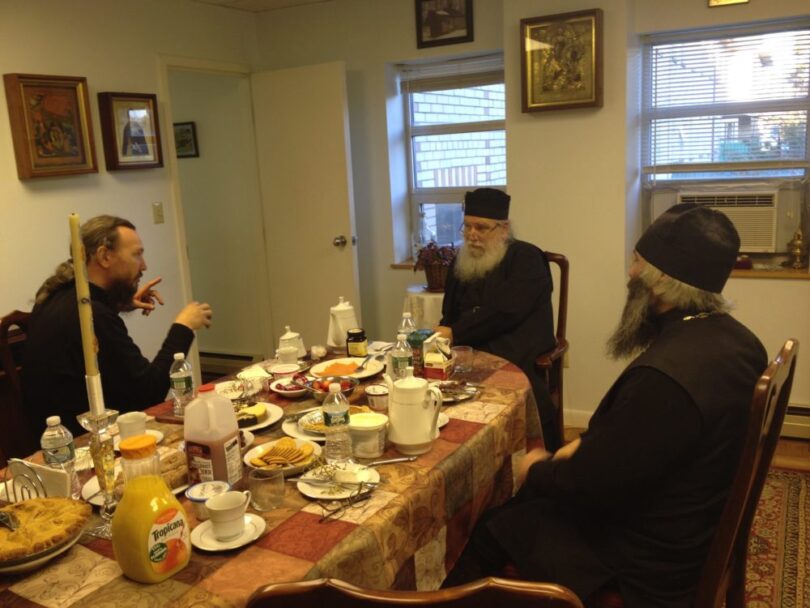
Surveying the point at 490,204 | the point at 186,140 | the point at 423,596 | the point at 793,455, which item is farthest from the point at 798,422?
the point at 186,140

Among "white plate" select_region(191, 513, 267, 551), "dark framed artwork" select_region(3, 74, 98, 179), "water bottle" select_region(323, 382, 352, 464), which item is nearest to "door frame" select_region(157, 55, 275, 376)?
"dark framed artwork" select_region(3, 74, 98, 179)

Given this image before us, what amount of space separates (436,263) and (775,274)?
1649 millimetres

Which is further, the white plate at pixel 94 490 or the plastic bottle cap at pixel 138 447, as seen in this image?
the white plate at pixel 94 490

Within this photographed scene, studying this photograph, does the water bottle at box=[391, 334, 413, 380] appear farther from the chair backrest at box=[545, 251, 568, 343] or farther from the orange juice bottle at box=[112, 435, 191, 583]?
the chair backrest at box=[545, 251, 568, 343]

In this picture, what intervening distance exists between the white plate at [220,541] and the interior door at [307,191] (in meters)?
3.03

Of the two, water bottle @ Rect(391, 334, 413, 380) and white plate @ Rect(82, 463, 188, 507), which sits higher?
water bottle @ Rect(391, 334, 413, 380)

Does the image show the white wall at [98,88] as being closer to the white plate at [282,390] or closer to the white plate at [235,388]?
the white plate at [235,388]

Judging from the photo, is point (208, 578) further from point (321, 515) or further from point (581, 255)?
point (581, 255)

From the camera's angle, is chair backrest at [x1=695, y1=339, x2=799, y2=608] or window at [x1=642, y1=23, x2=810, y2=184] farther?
window at [x1=642, y1=23, x2=810, y2=184]

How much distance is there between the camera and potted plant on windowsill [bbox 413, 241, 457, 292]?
3768 millimetres

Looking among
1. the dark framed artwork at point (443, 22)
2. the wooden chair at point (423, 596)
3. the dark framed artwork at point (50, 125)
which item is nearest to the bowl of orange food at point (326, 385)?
the wooden chair at point (423, 596)

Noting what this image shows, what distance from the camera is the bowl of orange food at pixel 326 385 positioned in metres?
1.98

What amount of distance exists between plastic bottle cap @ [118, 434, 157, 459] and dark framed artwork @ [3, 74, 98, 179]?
Answer: 236 centimetres

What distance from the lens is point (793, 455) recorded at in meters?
A: 3.27
